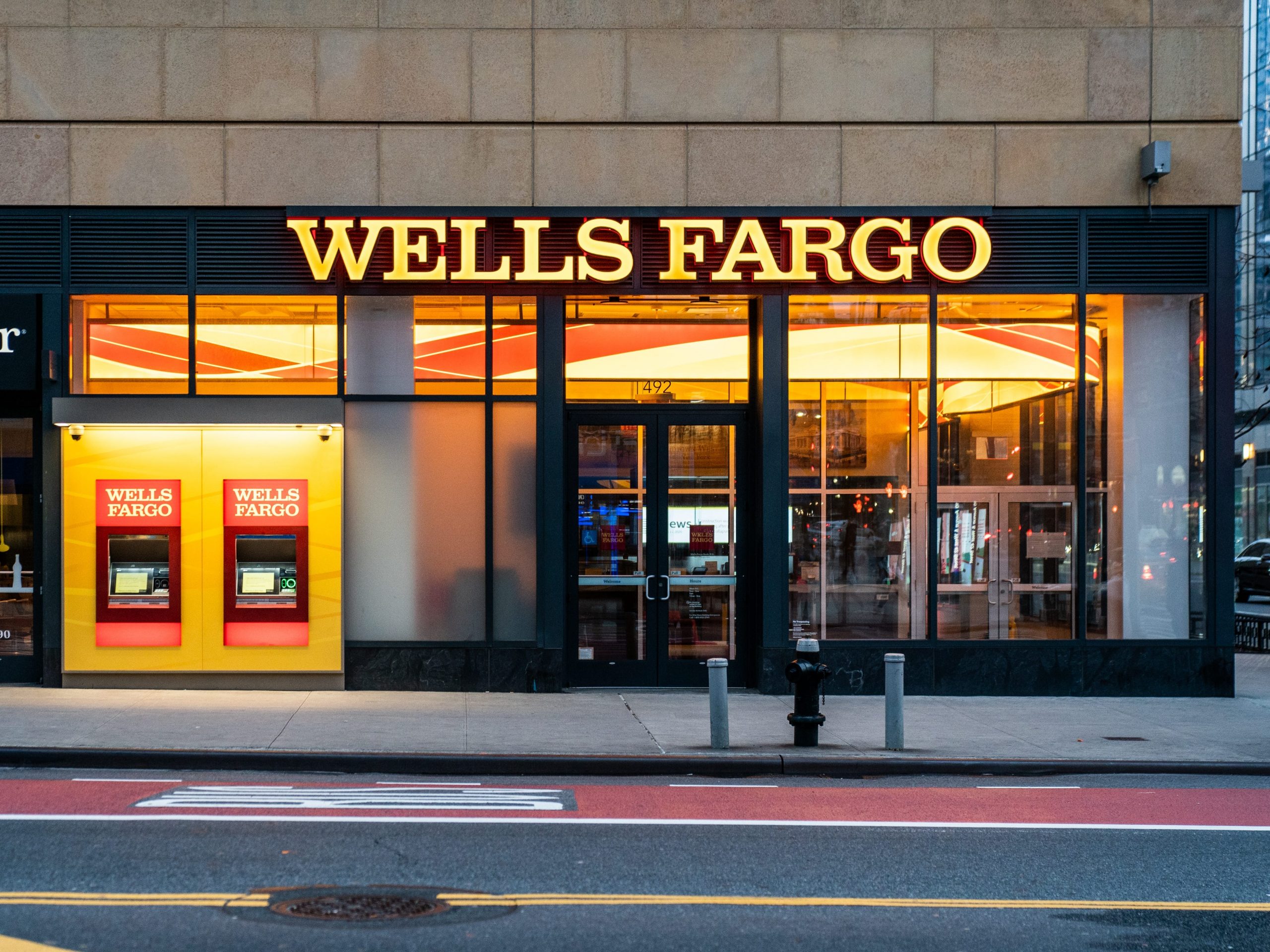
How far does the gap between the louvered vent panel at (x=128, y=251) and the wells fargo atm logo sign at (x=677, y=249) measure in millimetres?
1380

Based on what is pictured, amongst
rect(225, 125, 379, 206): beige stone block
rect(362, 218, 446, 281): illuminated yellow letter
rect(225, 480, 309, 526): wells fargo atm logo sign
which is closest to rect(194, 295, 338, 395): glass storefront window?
rect(362, 218, 446, 281): illuminated yellow letter

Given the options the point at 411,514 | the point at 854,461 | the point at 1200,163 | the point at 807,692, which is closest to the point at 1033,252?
the point at 1200,163

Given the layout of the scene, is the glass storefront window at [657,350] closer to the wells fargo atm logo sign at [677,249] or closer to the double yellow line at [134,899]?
the wells fargo atm logo sign at [677,249]

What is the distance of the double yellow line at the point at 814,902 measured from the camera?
6.44 meters

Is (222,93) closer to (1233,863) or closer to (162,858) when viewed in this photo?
(162,858)

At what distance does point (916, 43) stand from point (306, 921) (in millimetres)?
11768

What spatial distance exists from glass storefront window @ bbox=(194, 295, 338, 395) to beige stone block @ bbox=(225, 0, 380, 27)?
2.96m

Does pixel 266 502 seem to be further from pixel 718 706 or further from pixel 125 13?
pixel 718 706

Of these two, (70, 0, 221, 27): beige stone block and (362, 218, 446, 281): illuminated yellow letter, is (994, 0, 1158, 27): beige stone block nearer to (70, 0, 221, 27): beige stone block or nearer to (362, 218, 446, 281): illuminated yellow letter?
(362, 218, 446, 281): illuminated yellow letter

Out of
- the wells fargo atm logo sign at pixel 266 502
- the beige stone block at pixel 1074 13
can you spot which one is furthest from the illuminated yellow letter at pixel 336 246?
the beige stone block at pixel 1074 13

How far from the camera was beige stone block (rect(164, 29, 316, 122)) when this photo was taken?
14234 mm

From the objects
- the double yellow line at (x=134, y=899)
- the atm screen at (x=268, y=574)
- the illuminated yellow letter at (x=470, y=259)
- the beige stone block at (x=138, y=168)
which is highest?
the beige stone block at (x=138, y=168)

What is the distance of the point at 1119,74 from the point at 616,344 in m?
6.31

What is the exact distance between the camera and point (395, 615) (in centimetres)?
1449
